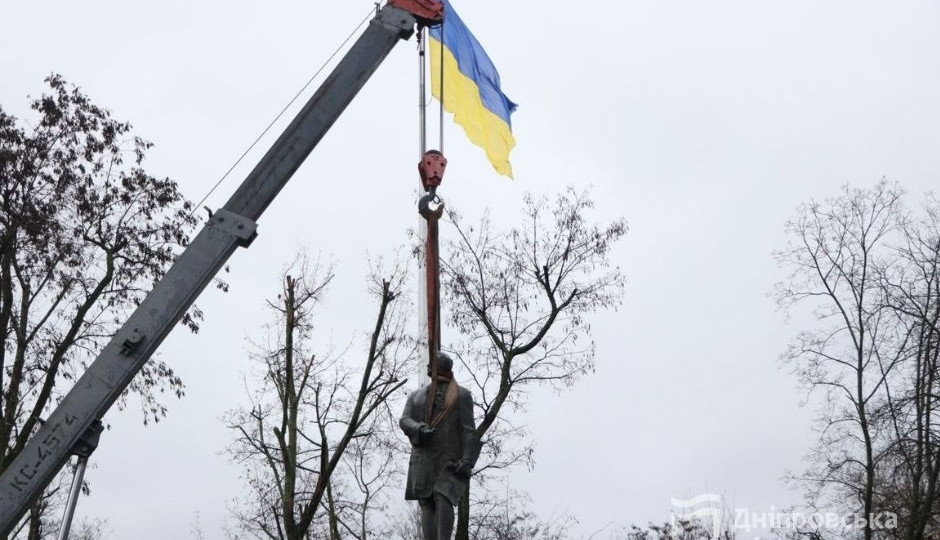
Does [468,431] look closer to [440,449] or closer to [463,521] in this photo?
[440,449]

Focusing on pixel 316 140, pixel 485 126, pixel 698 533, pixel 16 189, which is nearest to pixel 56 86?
pixel 16 189

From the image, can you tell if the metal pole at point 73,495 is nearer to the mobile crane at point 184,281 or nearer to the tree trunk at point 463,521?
the mobile crane at point 184,281

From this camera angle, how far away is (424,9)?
11.2 m

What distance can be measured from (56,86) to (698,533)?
2188cm

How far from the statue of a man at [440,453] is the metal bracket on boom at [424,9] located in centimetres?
337

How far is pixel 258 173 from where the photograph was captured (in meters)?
9.71

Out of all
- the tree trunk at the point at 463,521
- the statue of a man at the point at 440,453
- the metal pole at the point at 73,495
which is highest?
the tree trunk at the point at 463,521

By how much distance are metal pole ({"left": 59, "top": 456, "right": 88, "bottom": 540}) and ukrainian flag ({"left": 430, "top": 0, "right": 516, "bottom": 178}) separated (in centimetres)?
696

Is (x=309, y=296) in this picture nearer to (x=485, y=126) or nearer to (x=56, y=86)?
(x=56, y=86)

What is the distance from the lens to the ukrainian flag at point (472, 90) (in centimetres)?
1481

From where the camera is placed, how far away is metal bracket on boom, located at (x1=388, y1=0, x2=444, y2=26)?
1106cm

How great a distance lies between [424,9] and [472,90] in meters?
4.38

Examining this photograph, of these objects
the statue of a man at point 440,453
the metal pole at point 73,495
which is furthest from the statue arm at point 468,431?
the metal pole at point 73,495

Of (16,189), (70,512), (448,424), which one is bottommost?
(70,512)
